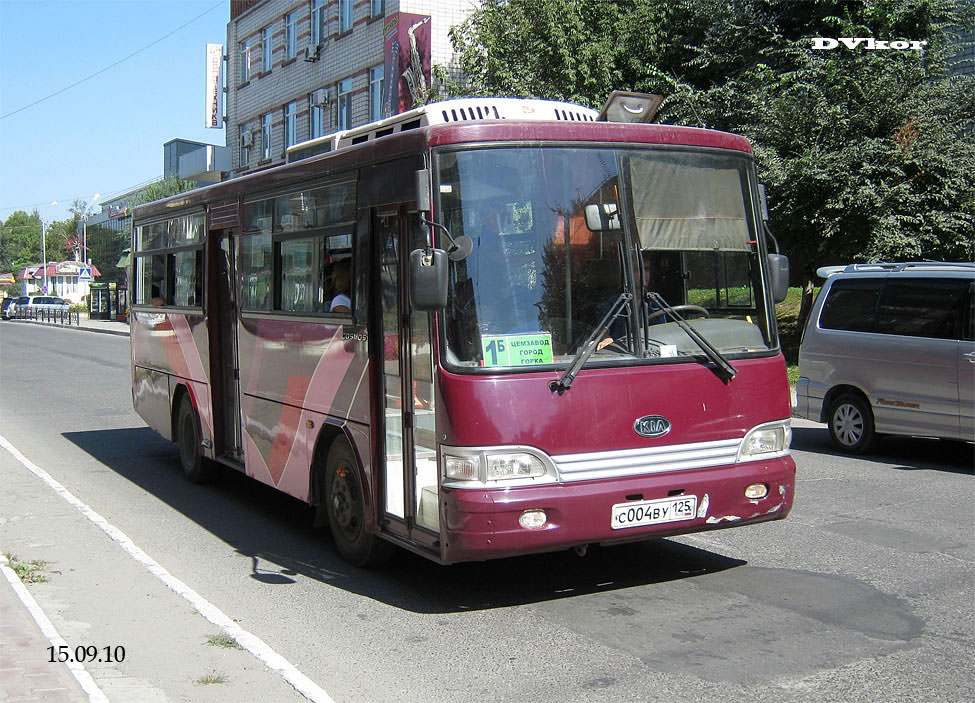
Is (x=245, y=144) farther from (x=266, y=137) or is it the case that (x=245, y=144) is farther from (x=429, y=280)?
(x=429, y=280)

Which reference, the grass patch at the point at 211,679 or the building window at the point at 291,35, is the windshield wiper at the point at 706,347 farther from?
the building window at the point at 291,35

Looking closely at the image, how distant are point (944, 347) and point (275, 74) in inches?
1403

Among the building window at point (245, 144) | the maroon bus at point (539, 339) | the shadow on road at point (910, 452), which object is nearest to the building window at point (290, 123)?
the building window at point (245, 144)

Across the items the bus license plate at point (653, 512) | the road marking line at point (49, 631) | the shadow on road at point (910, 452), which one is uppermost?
the bus license plate at point (653, 512)

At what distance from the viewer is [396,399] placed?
20.5ft

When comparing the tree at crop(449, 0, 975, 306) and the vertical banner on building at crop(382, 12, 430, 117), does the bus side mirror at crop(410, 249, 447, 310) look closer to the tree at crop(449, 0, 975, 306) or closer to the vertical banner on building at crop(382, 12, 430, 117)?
the tree at crop(449, 0, 975, 306)

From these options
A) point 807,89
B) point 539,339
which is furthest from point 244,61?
point 539,339

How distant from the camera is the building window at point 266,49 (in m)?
42.5

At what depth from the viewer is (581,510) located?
5605 millimetres

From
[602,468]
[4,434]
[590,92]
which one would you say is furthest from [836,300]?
[590,92]

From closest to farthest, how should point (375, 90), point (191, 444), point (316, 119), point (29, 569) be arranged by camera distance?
1. point (29, 569)
2. point (191, 444)
3. point (375, 90)
4. point (316, 119)

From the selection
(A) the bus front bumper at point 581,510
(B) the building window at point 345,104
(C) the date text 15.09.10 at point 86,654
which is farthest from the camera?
(B) the building window at point 345,104

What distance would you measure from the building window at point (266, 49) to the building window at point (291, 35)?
1518mm

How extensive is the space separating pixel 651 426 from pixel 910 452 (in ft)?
24.3
